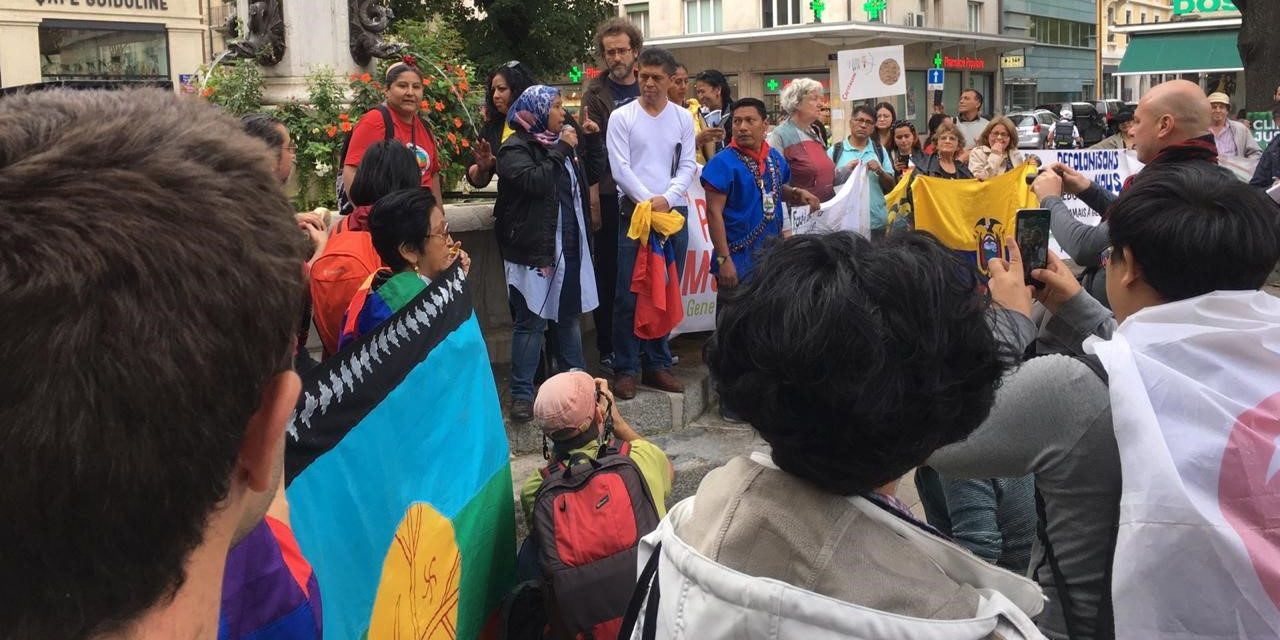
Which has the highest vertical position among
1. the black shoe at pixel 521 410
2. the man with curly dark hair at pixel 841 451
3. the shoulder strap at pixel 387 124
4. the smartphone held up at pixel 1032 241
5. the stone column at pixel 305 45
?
the stone column at pixel 305 45

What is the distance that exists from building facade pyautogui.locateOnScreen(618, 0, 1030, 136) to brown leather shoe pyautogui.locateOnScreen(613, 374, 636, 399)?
1375 inches

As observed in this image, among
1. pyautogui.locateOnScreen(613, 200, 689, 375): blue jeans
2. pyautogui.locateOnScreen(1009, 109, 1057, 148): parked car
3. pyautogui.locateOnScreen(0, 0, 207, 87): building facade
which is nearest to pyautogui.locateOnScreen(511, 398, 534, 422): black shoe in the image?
pyautogui.locateOnScreen(613, 200, 689, 375): blue jeans

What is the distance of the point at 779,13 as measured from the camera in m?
42.4

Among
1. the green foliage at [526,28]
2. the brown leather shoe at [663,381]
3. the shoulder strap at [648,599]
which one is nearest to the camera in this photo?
the shoulder strap at [648,599]

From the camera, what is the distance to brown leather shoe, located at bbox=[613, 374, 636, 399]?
576 centimetres

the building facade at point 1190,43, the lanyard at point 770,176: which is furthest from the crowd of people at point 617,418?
the building facade at point 1190,43

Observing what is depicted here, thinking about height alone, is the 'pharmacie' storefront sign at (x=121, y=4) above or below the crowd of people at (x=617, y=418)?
above

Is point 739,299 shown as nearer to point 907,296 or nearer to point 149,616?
point 907,296

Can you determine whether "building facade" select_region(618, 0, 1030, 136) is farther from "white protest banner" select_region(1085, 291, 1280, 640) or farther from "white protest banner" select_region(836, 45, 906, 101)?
"white protest banner" select_region(1085, 291, 1280, 640)

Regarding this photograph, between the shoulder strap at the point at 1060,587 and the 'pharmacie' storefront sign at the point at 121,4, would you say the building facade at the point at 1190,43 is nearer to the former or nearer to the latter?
the 'pharmacie' storefront sign at the point at 121,4

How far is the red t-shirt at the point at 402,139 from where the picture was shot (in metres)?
5.29

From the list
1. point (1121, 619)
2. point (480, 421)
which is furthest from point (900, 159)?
point (1121, 619)

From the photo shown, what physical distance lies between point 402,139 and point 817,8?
3769cm

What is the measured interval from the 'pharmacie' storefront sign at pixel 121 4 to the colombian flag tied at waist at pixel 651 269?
108 feet
